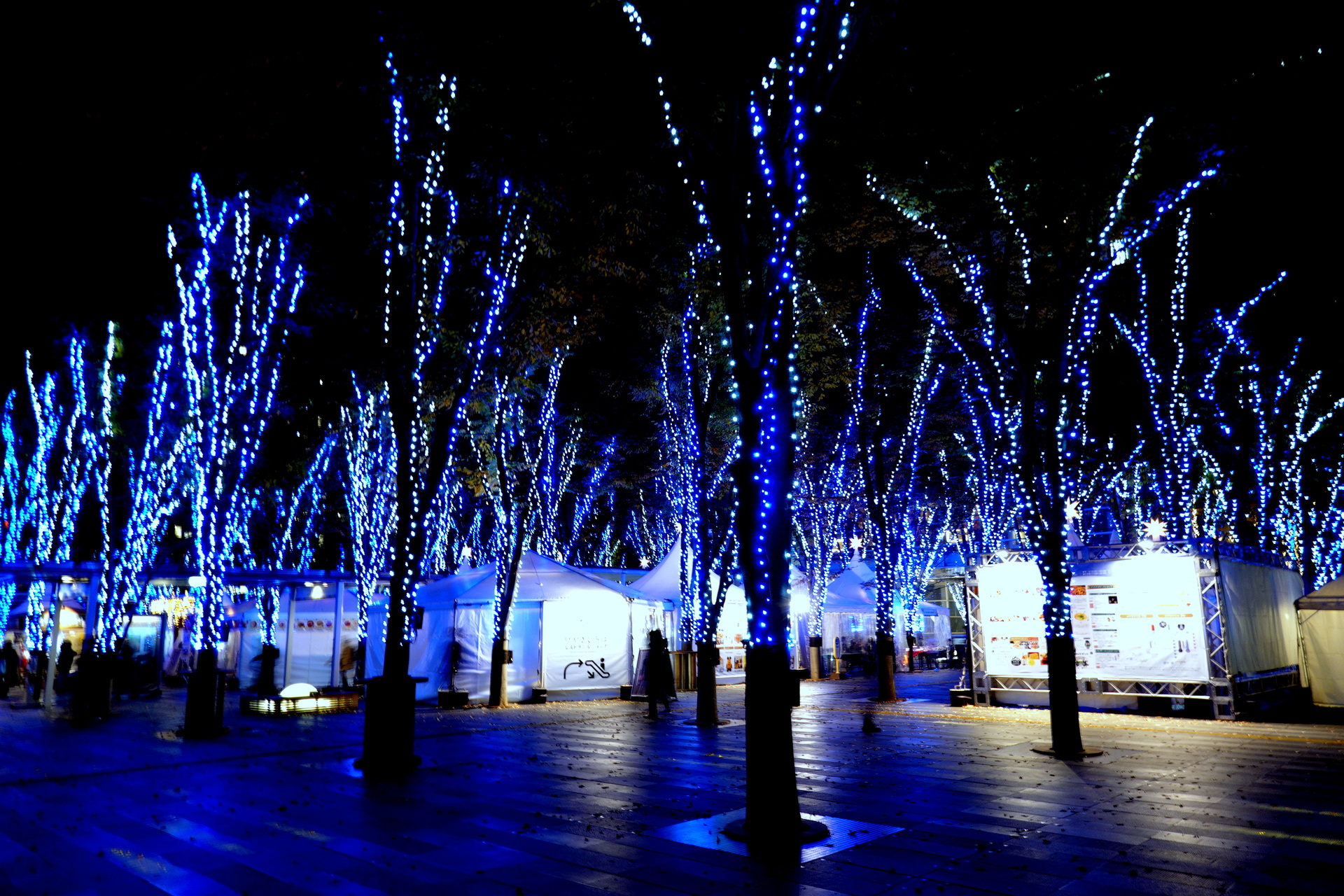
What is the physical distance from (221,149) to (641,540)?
31.0 meters

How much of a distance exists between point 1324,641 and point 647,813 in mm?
15499

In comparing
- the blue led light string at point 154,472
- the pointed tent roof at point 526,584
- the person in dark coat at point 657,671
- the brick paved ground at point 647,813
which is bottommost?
the brick paved ground at point 647,813

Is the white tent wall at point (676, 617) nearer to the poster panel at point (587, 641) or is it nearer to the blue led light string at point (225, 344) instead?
the poster panel at point (587, 641)

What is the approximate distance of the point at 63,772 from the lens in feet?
29.1

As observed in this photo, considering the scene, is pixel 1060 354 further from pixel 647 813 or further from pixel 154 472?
pixel 154 472

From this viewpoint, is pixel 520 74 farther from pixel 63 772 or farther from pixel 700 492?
pixel 63 772

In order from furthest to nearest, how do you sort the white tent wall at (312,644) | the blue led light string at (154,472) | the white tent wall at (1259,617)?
1. the white tent wall at (312,644)
2. the blue led light string at (154,472)
3. the white tent wall at (1259,617)

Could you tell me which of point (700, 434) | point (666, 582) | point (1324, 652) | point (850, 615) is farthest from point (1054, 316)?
point (850, 615)

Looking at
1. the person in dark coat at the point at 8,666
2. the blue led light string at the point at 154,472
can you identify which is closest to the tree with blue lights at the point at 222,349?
the blue led light string at the point at 154,472

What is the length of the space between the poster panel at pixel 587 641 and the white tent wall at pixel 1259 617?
1258cm

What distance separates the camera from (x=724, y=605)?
22922 mm

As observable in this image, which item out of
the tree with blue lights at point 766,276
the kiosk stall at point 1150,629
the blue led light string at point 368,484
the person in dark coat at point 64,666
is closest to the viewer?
the tree with blue lights at point 766,276

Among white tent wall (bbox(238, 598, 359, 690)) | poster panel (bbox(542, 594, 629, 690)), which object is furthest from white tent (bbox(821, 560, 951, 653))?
white tent wall (bbox(238, 598, 359, 690))

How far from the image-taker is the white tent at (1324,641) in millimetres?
15266
